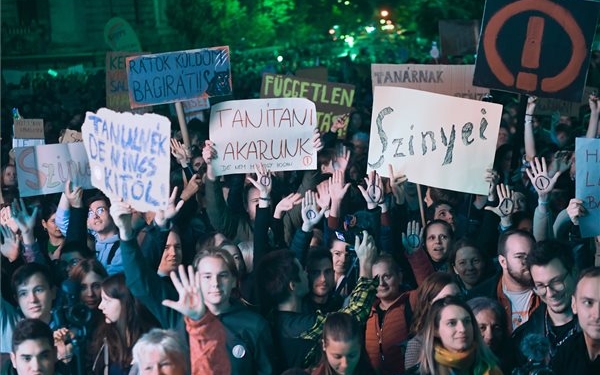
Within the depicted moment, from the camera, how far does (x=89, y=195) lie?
32.6ft

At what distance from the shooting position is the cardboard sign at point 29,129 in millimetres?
11438

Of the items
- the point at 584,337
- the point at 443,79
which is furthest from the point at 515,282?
the point at 443,79

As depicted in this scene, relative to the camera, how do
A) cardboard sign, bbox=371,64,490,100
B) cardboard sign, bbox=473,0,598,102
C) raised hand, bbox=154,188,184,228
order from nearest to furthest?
raised hand, bbox=154,188,184,228, cardboard sign, bbox=473,0,598,102, cardboard sign, bbox=371,64,490,100

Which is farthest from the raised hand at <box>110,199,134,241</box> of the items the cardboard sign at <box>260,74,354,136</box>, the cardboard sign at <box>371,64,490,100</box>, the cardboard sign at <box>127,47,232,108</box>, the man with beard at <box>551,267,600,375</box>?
the cardboard sign at <box>371,64,490,100</box>

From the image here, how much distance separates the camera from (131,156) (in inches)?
297

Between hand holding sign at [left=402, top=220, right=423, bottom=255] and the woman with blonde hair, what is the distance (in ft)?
4.13

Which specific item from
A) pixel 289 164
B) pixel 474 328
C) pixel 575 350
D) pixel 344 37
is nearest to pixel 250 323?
pixel 474 328

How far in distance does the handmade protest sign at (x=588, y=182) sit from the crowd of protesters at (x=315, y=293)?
9 centimetres

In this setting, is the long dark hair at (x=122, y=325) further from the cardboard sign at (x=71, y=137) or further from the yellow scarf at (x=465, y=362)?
the cardboard sign at (x=71, y=137)

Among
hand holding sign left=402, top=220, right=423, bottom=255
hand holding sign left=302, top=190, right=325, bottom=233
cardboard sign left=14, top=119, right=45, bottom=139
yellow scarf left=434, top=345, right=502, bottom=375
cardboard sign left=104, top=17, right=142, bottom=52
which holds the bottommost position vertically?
yellow scarf left=434, top=345, right=502, bottom=375

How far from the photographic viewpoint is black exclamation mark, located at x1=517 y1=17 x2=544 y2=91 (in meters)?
9.16

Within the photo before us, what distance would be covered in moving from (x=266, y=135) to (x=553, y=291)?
2.69 m

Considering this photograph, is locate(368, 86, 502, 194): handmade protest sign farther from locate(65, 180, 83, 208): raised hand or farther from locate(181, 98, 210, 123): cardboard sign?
locate(181, 98, 210, 123): cardboard sign

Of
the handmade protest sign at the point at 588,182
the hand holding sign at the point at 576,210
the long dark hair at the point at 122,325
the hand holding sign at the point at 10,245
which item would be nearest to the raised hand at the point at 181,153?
the hand holding sign at the point at 10,245
